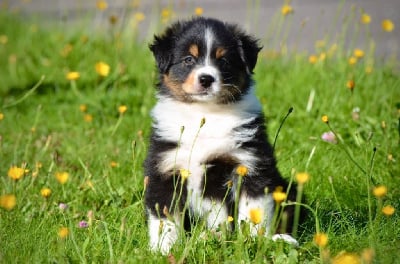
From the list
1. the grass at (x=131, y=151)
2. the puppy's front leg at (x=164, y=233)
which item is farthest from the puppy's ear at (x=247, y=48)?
the puppy's front leg at (x=164, y=233)

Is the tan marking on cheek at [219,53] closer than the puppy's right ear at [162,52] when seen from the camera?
Yes

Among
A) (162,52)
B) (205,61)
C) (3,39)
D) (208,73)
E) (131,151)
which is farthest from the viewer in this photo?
(3,39)

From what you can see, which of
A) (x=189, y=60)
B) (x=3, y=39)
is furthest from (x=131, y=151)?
(x=3, y=39)

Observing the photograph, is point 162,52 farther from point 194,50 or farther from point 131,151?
point 131,151

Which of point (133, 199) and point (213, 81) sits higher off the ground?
point (213, 81)

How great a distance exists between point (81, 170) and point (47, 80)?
2.42 m

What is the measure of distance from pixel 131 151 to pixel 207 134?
134 cm

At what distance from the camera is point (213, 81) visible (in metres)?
3.56

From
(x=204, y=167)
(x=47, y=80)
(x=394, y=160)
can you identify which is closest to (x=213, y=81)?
(x=204, y=167)

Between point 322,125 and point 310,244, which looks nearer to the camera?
point 310,244

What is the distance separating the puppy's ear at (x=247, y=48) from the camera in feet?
12.5

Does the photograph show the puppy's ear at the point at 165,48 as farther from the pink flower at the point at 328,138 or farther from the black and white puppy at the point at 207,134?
the pink flower at the point at 328,138

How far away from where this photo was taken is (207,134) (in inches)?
140

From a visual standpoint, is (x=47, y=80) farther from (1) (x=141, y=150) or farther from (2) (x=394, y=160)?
(2) (x=394, y=160)
